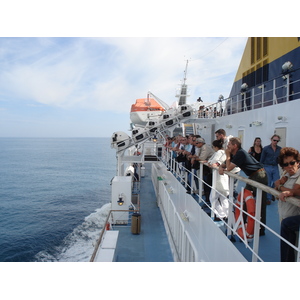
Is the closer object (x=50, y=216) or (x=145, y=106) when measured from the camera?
(x=50, y=216)

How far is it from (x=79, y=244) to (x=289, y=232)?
11.6 meters

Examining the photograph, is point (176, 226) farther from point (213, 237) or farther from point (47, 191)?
point (47, 191)

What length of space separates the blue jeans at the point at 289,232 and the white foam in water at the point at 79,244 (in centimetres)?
801

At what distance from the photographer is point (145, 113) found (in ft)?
69.6

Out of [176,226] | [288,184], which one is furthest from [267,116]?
[288,184]

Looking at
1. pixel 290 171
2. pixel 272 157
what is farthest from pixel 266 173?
pixel 272 157

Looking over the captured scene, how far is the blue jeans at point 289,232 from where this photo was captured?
2027mm

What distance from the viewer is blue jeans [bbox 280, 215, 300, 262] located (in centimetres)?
203

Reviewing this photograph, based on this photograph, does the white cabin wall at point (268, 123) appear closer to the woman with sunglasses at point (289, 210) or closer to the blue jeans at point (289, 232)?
the woman with sunglasses at point (289, 210)

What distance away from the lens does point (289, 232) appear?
2.09 meters

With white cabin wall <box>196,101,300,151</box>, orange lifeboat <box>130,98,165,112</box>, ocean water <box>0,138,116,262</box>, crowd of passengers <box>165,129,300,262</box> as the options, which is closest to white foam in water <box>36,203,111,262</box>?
ocean water <box>0,138,116,262</box>

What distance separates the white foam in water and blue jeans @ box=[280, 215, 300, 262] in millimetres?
8010

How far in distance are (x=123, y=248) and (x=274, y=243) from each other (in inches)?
180

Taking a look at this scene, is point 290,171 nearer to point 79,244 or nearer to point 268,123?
point 268,123
